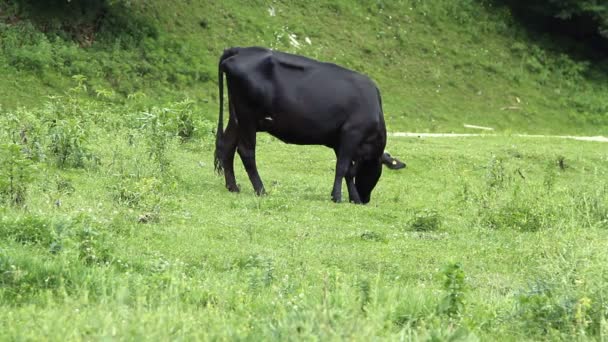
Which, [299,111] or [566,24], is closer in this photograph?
[299,111]

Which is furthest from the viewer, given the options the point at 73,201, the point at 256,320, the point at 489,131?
the point at 489,131

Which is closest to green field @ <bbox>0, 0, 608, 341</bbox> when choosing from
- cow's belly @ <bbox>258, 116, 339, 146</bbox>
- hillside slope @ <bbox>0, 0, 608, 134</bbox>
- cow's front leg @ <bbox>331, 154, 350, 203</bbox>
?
hillside slope @ <bbox>0, 0, 608, 134</bbox>

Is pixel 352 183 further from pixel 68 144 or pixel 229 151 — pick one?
pixel 68 144

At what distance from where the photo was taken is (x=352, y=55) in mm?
36125

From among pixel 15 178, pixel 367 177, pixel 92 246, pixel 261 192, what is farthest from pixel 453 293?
pixel 367 177

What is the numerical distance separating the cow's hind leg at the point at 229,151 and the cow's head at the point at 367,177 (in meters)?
2.10

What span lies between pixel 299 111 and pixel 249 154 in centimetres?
104

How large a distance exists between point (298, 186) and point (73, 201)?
19.7ft

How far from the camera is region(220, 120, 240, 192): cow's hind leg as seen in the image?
15719 mm

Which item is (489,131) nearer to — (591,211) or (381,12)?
(381,12)

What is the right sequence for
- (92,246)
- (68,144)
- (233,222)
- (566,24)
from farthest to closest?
(566,24)
(68,144)
(233,222)
(92,246)

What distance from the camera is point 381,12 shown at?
3969 centimetres

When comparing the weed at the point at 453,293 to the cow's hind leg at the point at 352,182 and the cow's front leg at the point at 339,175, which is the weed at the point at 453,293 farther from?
the cow's hind leg at the point at 352,182

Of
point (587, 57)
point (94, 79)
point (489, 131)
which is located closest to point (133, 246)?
point (94, 79)
